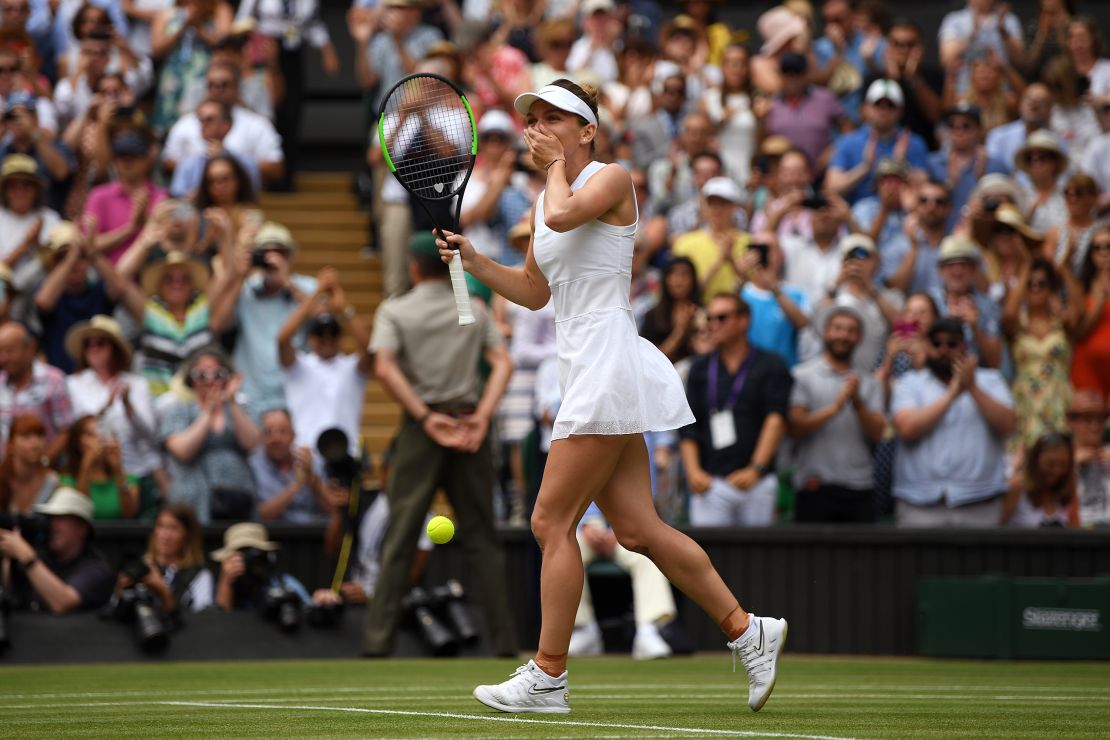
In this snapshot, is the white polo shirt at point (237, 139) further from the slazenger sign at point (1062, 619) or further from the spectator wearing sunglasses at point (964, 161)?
the slazenger sign at point (1062, 619)

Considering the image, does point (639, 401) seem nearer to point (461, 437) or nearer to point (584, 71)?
point (461, 437)

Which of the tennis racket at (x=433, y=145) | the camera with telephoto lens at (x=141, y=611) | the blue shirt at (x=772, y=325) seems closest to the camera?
the tennis racket at (x=433, y=145)

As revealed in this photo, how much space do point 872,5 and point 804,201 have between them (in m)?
4.12

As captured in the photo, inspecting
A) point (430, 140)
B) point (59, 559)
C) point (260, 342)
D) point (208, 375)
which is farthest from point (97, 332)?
point (430, 140)

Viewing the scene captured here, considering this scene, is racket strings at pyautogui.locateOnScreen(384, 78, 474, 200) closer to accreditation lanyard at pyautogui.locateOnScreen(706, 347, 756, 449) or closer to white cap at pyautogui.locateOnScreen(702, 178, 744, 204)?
accreditation lanyard at pyautogui.locateOnScreen(706, 347, 756, 449)

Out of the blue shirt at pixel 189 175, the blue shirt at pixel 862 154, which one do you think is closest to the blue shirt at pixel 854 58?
→ the blue shirt at pixel 862 154

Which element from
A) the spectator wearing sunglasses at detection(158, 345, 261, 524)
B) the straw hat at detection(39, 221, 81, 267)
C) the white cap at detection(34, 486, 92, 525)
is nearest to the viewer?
the white cap at detection(34, 486, 92, 525)

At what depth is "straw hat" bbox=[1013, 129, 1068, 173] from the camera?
1424 cm

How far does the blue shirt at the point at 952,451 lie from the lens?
39.7 ft

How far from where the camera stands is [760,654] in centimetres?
662

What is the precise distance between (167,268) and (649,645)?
4.54 meters

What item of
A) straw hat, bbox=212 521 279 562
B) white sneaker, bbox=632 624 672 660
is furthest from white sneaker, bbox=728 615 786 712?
straw hat, bbox=212 521 279 562

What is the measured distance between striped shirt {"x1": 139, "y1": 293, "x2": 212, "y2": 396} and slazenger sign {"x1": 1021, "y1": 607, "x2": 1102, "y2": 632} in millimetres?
5968

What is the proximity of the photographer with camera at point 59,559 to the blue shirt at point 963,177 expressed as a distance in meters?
7.50
